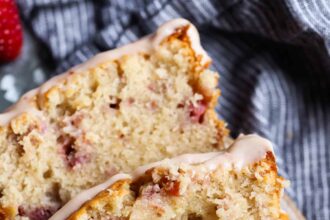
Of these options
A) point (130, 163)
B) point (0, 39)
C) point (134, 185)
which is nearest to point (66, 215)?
point (134, 185)

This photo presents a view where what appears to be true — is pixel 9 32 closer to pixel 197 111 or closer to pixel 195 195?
pixel 197 111

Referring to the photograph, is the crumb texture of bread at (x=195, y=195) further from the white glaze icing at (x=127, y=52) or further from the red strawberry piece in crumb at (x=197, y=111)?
the white glaze icing at (x=127, y=52)

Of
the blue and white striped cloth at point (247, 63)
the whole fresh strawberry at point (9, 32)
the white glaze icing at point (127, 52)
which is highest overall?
the whole fresh strawberry at point (9, 32)

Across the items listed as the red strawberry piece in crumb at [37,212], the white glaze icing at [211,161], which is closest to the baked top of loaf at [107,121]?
the red strawberry piece in crumb at [37,212]

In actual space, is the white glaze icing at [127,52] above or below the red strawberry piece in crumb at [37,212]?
above

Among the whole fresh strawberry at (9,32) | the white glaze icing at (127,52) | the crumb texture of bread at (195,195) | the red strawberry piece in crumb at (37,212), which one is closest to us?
the crumb texture of bread at (195,195)

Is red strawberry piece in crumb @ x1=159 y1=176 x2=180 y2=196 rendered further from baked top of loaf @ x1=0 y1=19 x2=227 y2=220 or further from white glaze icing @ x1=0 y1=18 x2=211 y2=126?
white glaze icing @ x1=0 y1=18 x2=211 y2=126
